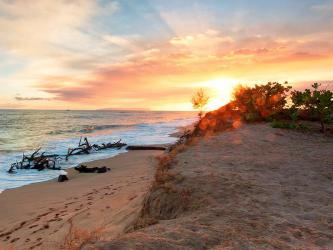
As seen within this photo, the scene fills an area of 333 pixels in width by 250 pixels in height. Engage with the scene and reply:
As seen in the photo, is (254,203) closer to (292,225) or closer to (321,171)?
(292,225)

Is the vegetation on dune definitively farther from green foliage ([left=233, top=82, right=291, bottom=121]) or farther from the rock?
the rock

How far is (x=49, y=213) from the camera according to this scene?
35.8 ft

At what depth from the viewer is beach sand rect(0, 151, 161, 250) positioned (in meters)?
8.23

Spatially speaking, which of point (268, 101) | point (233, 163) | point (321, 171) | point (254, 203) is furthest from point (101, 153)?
point (254, 203)

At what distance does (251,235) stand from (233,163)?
17.9 feet

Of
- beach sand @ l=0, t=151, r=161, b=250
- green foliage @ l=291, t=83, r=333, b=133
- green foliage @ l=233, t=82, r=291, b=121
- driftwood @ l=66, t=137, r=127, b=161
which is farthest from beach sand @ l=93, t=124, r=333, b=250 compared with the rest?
driftwood @ l=66, t=137, r=127, b=161

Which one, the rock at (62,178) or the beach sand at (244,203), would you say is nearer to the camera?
the beach sand at (244,203)

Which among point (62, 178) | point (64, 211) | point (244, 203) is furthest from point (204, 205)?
point (62, 178)

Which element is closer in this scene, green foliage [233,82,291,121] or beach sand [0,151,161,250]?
beach sand [0,151,161,250]

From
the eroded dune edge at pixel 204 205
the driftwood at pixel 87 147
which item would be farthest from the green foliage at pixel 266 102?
the driftwood at pixel 87 147

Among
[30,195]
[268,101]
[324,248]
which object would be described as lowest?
[30,195]

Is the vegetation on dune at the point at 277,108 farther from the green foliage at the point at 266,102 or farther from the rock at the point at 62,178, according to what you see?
the rock at the point at 62,178

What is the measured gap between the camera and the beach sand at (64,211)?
823 centimetres

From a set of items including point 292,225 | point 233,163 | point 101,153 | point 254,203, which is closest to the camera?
point 292,225
